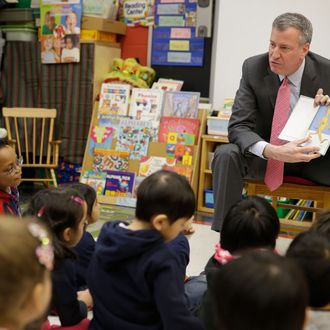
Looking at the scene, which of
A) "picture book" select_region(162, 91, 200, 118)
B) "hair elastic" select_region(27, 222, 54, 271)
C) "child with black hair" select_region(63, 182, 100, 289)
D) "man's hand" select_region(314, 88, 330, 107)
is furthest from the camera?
"picture book" select_region(162, 91, 200, 118)

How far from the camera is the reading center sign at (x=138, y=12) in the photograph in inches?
178

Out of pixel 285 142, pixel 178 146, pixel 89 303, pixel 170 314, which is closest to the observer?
pixel 170 314

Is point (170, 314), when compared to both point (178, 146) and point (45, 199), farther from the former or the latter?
point (178, 146)

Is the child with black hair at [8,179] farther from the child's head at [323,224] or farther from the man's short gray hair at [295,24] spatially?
the man's short gray hair at [295,24]

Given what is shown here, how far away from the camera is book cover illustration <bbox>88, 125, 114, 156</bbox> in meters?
4.28

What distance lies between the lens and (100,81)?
4.44 m

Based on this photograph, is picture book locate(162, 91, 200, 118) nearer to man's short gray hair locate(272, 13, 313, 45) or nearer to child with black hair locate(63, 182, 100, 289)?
man's short gray hair locate(272, 13, 313, 45)

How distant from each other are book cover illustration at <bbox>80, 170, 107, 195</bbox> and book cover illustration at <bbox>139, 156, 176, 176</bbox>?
35 centimetres

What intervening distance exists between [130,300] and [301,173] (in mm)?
1418

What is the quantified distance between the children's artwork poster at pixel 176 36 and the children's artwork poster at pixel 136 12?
0.07 metres

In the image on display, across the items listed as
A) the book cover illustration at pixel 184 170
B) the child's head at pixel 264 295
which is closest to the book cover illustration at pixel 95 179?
the book cover illustration at pixel 184 170

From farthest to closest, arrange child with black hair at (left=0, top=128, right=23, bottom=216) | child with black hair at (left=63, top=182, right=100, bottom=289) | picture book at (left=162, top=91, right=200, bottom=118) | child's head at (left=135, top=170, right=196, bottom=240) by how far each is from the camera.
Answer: picture book at (left=162, top=91, right=200, bottom=118) → child with black hair at (left=0, top=128, right=23, bottom=216) → child with black hair at (left=63, top=182, right=100, bottom=289) → child's head at (left=135, top=170, right=196, bottom=240)

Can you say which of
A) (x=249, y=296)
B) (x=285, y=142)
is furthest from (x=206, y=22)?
(x=249, y=296)

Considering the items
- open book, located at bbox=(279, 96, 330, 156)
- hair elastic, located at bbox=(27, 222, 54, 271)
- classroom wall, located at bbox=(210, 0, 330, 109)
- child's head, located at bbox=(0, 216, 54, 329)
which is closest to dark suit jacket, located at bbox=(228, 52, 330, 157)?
open book, located at bbox=(279, 96, 330, 156)
